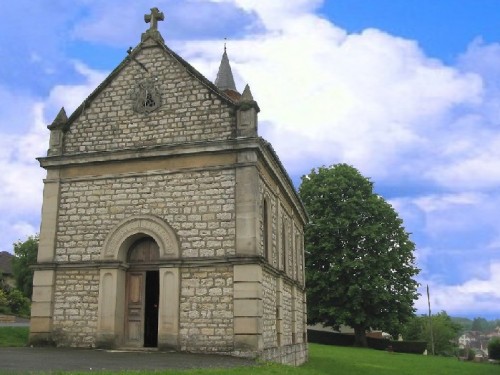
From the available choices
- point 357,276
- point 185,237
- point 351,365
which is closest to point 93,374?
point 185,237

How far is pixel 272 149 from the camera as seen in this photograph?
1627cm

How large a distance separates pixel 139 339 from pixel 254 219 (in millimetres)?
4911

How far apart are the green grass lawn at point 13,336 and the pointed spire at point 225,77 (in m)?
15.1

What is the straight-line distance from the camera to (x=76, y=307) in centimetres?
1527

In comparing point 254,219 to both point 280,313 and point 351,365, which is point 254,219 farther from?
point 351,365

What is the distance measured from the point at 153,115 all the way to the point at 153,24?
327 cm

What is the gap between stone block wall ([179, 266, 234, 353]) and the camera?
45.3ft

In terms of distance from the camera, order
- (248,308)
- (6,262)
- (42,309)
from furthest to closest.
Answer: (6,262)
(42,309)
(248,308)

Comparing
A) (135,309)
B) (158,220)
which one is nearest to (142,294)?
(135,309)

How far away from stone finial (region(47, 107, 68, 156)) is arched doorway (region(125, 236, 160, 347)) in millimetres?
3984

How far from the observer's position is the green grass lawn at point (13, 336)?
17.1 m

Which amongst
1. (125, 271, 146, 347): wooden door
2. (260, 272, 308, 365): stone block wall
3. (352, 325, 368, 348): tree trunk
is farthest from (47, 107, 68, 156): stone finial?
(352, 325, 368, 348): tree trunk

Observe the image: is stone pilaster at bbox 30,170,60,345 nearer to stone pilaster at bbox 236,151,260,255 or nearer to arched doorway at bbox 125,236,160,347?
arched doorway at bbox 125,236,160,347

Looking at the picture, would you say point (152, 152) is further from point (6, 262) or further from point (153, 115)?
point (6, 262)
